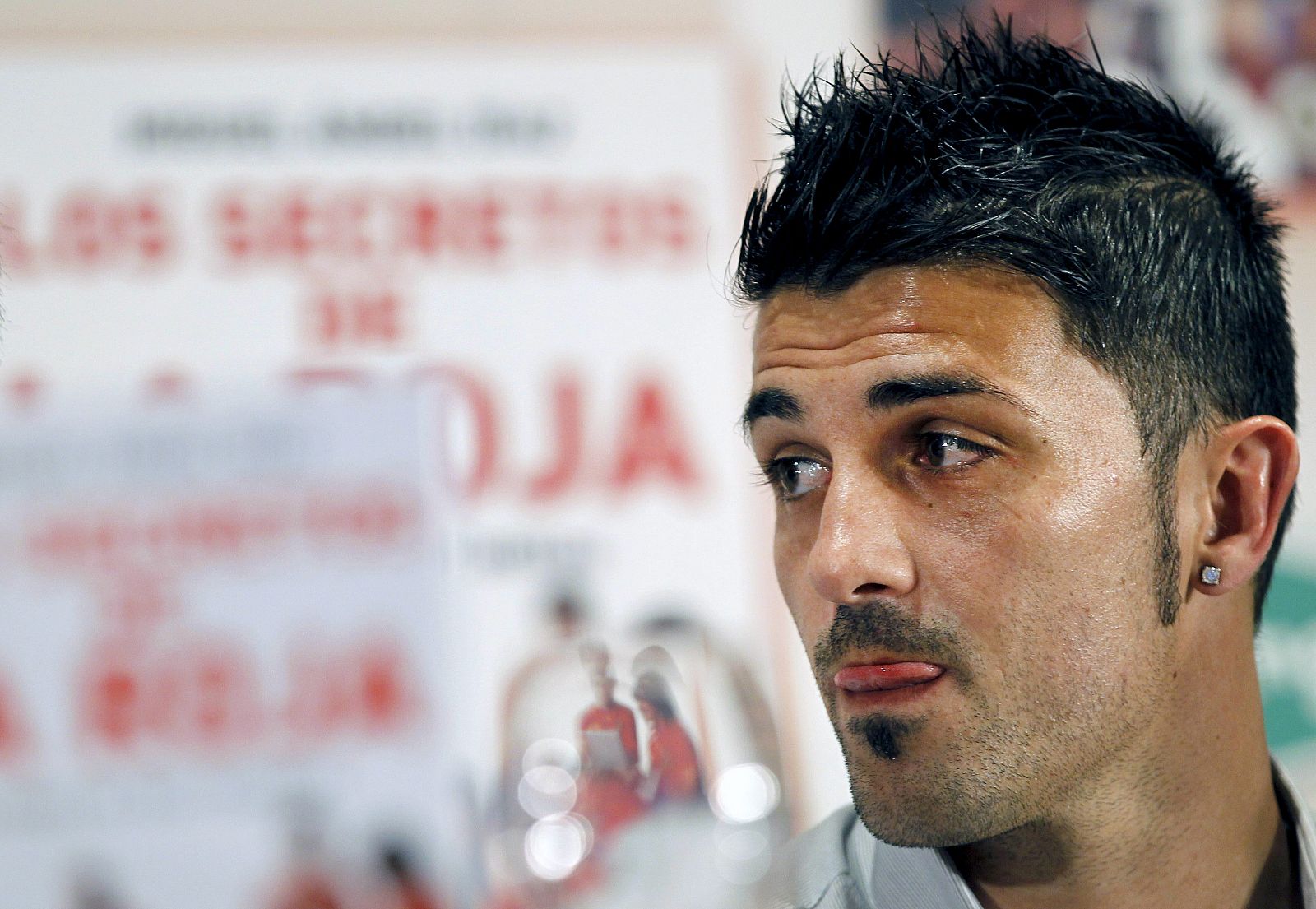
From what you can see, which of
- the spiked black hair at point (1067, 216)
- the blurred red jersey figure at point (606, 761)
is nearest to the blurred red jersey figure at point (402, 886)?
the blurred red jersey figure at point (606, 761)

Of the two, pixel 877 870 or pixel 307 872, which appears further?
pixel 877 870

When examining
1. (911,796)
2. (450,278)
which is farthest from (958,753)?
(450,278)

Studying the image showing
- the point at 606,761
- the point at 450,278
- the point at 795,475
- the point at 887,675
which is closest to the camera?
the point at 606,761

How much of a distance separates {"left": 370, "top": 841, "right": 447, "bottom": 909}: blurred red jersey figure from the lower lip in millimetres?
355

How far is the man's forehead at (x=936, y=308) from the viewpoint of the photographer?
3.61 feet

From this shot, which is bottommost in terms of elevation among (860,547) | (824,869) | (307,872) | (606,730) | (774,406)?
(824,869)

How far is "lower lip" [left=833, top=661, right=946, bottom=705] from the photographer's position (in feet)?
3.53

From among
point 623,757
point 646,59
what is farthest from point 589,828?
point 646,59

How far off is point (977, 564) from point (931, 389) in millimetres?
139

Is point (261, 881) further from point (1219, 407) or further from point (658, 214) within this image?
point (658, 214)

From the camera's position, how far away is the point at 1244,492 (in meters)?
1.18

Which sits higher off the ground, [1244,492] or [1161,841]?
[1244,492]

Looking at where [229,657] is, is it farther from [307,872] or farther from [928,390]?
[928,390]

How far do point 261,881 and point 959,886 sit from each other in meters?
0.56
